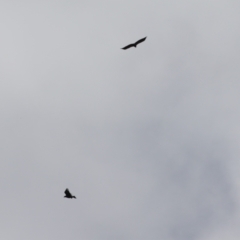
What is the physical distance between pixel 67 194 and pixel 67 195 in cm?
22

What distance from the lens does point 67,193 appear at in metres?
70.8

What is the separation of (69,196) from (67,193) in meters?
→ 0.58

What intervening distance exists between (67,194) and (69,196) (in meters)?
0.45

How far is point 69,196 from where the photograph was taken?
2790 inches

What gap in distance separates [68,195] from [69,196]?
1.10 feet

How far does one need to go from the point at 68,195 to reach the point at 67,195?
6.5 inches

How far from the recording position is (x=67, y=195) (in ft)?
233

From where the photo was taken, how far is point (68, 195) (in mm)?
71125

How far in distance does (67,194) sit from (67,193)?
8.7 inches

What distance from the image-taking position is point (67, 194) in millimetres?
70938
